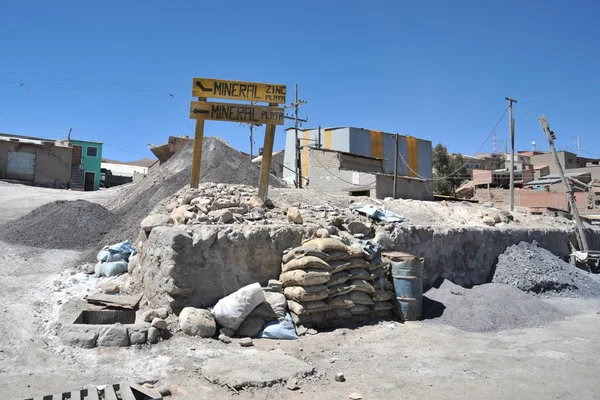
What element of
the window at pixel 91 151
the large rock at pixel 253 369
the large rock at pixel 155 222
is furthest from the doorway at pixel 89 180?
the large rock at pixel 253 369

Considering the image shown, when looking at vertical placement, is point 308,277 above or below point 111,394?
above

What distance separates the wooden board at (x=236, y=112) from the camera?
765cm

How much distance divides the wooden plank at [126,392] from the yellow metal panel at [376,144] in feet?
77.6

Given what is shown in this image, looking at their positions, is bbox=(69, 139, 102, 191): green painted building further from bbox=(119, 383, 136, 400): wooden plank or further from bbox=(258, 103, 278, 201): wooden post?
bbox=(119, 383, 136, 400): wooden plank

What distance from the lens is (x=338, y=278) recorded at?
588 cm

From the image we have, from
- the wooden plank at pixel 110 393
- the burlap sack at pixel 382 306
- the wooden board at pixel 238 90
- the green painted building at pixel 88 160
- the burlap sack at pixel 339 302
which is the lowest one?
the wooden plank at pixel 110 393

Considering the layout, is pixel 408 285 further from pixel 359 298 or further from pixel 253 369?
pixel 253 369

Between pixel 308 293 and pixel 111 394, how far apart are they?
277 centimetres

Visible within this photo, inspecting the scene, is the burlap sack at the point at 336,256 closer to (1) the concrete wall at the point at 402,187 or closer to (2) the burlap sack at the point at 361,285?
(2) the burlap sack at the point at 361,285

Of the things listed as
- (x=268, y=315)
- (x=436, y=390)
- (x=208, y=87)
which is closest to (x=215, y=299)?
(x=268, y=315)

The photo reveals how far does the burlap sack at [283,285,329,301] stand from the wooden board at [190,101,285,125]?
3383 millimetres

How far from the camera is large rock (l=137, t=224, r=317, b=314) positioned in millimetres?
5559

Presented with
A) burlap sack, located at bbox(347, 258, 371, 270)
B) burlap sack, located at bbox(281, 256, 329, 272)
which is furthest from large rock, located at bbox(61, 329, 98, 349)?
burlap sack, located at bbox(347, 258, 371, 270)

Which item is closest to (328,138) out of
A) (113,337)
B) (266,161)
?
(266,161)
